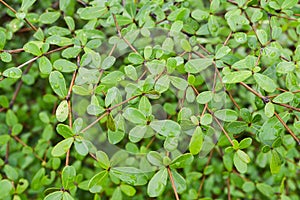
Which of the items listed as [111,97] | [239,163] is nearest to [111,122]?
[111,97]

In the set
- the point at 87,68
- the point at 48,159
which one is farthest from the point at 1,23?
the point at 87,68

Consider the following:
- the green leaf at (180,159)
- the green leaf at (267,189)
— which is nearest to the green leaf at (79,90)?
the green leaf at (180,159)

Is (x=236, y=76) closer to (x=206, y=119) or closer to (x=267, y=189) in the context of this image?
(x=206, y=119)

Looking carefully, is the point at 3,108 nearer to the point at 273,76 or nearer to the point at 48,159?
the point at 48,159

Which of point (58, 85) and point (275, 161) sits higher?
point (58, 85)

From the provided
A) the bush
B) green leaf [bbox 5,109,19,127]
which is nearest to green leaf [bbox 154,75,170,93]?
the bush
